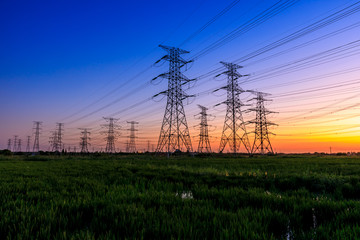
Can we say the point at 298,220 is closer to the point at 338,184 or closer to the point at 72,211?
the point at 72,211

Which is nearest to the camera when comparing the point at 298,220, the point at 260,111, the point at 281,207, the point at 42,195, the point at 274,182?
the point at 298,220

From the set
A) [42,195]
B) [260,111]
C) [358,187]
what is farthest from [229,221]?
[260,111]

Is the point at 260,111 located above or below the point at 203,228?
above

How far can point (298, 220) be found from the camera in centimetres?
332

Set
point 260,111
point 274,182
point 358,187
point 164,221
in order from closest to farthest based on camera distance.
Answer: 1. point 164,221
2. point 358,187
3. point 274,182
4. point 260,111

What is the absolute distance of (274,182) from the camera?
333 inches

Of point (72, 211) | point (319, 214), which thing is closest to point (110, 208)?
point (72, 211)

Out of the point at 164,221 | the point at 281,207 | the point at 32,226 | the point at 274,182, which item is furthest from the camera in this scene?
the point at 274,182

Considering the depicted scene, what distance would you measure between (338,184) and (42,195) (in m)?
9.48

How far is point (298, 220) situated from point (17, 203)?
547cm

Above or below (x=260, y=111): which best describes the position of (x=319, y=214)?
below

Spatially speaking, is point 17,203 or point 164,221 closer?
point 164,221

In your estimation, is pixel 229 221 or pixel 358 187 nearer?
pixel 229 221

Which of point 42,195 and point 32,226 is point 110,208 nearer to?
point 32,226
